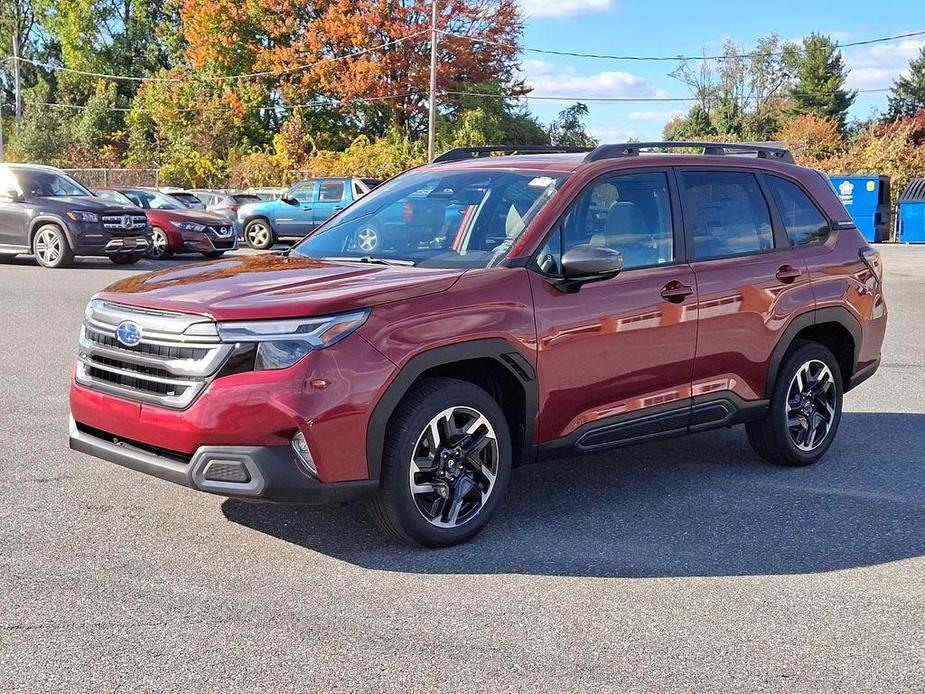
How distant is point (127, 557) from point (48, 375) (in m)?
4.51

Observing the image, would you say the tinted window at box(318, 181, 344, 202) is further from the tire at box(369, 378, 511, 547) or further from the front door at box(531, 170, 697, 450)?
the tire at box(369, 378, 511, 547)

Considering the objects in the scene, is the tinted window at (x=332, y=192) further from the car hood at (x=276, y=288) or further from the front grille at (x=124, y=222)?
the car hood at (x=276, y=288)

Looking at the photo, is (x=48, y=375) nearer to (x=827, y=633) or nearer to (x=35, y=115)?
(x=827, y=633)

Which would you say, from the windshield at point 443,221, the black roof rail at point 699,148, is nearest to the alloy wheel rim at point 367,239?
the windshield at point 443,221

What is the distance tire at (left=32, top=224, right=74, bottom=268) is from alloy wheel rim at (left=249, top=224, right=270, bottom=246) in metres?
9.12

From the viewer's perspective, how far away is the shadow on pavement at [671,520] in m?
4.75

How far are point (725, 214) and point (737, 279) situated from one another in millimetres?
413

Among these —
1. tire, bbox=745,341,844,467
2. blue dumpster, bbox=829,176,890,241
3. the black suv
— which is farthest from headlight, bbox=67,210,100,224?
blue dumpster, bbox=829,176,890,241

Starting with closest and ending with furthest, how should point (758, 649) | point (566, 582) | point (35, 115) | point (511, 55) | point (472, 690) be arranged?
point (472, 690) < point (758, 649) < point (566, 582) < point (511, 55) < point (35, 115)

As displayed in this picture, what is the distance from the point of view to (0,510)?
5.23 metres

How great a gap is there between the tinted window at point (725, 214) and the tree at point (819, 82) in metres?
66.2

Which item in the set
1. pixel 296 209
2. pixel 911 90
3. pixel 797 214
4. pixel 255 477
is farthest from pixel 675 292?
pixel 911 90

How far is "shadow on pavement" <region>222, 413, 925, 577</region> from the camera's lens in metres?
4.75

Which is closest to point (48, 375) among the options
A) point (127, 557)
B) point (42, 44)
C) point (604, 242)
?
point (127, 557)
